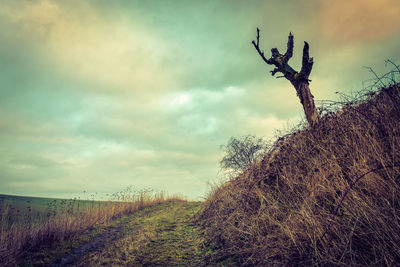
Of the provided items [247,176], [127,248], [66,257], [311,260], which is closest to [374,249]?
[311,260]

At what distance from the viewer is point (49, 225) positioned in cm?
678

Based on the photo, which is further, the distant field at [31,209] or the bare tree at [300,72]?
the bare tree at [300,72]

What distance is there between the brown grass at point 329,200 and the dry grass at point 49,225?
5.04 meters

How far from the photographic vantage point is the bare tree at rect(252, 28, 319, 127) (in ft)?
22.3

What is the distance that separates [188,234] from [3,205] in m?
5.80

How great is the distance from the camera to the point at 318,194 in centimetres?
346

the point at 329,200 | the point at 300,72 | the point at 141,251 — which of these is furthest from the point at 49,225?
the point at 300,72

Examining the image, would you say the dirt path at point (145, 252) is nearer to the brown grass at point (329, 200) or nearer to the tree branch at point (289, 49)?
the brown grass at point (329, 200)

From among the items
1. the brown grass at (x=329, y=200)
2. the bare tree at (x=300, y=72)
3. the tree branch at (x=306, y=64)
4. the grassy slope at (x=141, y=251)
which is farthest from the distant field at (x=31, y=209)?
the tree branch at (x=306, y=64)

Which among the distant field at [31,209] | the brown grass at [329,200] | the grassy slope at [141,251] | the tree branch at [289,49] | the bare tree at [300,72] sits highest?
the tree branch at [289,49]

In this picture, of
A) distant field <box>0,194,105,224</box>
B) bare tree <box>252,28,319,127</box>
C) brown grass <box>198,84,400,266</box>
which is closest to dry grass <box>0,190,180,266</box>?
distant field <box>0,194,105,224</box>

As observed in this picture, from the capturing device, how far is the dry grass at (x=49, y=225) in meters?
5.38

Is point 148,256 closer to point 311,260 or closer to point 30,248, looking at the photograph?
point 311,260

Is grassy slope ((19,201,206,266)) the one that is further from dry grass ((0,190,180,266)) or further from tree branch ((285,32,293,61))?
tree branch ((285,32,293,61))
